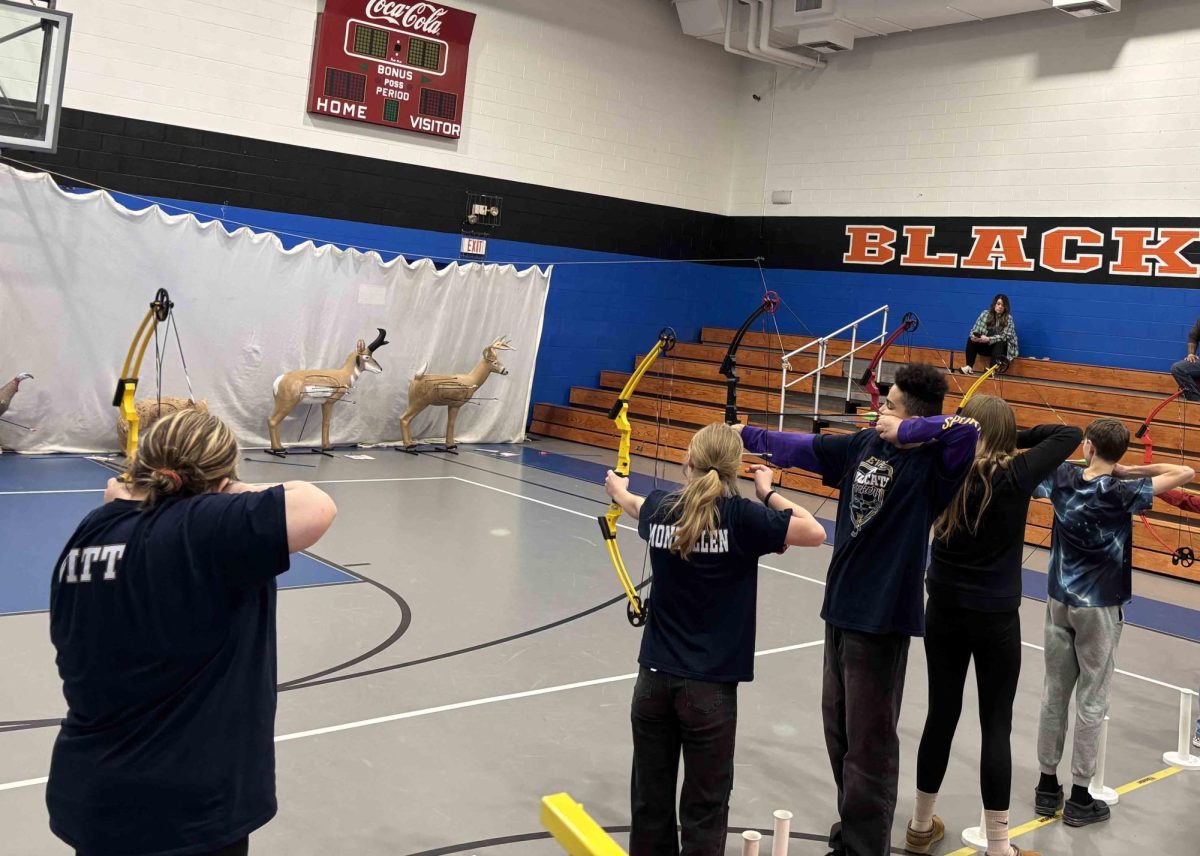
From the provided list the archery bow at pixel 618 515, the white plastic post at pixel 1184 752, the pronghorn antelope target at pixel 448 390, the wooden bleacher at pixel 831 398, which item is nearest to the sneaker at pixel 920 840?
the archery bow at pixel 618 515

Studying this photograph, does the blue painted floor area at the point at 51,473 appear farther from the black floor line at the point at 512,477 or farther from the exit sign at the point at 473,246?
the exit sign at the point at 473,246

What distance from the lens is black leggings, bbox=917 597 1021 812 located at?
3564 mm

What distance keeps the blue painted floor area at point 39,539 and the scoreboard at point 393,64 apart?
562 cm

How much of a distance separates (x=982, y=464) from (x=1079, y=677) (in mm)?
1238

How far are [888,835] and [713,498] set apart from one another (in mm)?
1247

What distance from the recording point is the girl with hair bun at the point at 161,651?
2.07 meters

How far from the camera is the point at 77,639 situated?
6.89 feet

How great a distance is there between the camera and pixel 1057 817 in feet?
13.8

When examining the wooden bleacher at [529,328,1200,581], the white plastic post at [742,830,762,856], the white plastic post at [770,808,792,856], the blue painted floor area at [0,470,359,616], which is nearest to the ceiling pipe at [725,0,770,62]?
the wooden bleacher at [529,328,1200,581]

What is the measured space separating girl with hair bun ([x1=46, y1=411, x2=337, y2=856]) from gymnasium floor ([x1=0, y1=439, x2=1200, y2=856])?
1.52 meters

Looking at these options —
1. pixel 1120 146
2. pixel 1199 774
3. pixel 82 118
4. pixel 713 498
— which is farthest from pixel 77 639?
pixel 1120 146

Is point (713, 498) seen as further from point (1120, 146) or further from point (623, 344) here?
point (623, 344)

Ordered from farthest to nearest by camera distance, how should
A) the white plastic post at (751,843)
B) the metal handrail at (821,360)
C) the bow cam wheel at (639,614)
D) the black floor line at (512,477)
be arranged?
the metal handrail at (821,360), the black floor line at (512,477), the bow cam wheel at (639,614), the white plastic post at (751,843)

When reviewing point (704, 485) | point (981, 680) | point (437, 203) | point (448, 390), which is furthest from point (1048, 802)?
point (437, 203)
